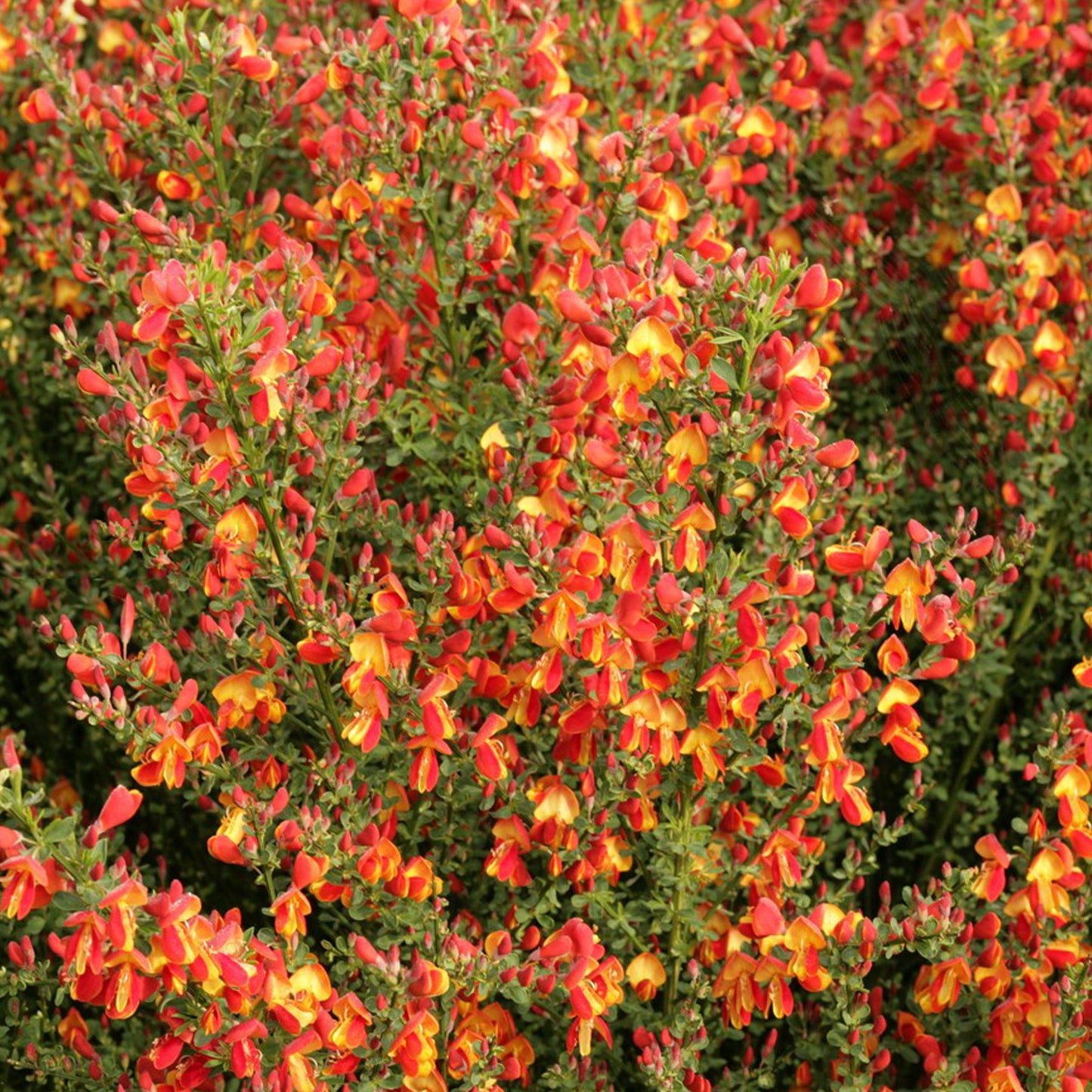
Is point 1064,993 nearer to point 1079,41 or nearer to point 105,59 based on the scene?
point 1079,41

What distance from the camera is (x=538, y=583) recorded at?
1.88 meters

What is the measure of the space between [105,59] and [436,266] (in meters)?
1.41

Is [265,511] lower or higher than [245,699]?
higher

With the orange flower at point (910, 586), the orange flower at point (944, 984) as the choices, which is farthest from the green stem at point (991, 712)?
the orange flower at point (910, 586)

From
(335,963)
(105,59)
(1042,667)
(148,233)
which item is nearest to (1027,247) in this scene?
(1042,667)

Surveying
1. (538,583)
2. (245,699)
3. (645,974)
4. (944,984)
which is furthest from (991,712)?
(245,699)

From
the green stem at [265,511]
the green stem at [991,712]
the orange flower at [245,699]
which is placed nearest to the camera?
the green stem at [265,511]

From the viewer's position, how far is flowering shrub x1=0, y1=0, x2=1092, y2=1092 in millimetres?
1817

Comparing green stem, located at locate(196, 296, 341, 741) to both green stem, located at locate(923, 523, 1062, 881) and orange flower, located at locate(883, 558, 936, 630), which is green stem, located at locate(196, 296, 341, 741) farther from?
green stem, located at locate(923, 523, 1062, 881)

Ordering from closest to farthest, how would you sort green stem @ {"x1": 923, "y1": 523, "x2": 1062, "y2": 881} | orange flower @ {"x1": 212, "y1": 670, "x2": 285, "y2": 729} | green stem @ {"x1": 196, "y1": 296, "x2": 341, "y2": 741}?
green stem @ {"x1": 196, "y1": 296, "x2": 341, "y2": 741}
orange flower @ {"x1": 212, "y1": 670, "x2": 285, "y2": 729}
green stem @ {"x1": 923, "y1": 523, "x2": 1062, "y2": 881}

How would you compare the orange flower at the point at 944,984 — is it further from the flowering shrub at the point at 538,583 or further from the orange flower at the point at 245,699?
the orange flower at the point at 245,699

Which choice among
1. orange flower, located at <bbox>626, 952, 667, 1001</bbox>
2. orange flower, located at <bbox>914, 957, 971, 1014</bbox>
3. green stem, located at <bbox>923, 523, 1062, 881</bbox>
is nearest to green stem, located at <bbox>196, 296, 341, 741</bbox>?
orange flower, located at <bbox>626, 952, 667, 1001</bbox>

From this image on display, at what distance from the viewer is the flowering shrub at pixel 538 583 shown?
1.82 meters

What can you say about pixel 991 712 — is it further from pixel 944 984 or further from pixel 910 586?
pixel 910 586
